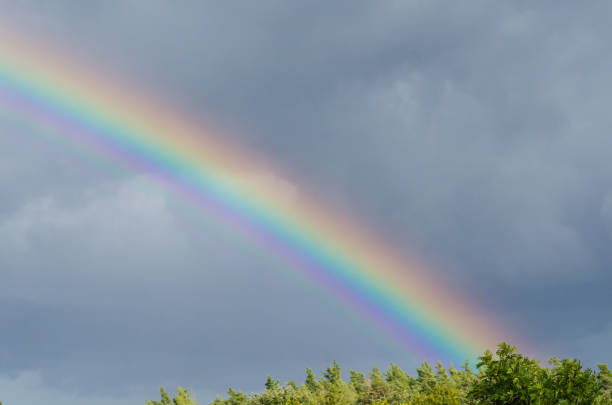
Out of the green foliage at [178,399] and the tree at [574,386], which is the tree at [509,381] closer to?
the tree at [574,386]

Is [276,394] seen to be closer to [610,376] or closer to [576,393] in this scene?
[576,393]

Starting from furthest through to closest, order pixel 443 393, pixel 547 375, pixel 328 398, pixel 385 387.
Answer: pixel 385 387
pixel 328 398
pixel 443 393
pixel 547 375

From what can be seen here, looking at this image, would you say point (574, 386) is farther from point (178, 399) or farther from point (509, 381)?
point (178, 399)

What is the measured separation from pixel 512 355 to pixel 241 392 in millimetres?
132665

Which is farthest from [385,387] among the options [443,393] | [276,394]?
[443,393]

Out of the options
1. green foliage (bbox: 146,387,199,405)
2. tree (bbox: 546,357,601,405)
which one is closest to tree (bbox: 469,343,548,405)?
tree (bbox: 546,357,601,405)

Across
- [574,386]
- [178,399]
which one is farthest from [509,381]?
[178,399]

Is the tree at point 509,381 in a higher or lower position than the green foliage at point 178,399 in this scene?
lower

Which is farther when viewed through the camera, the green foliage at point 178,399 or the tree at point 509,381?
the green foliage at point 178,399

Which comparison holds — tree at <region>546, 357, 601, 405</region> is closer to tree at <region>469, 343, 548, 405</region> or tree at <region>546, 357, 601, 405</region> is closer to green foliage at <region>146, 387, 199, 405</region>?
tree at <region>469, 343, 548, 405</region>

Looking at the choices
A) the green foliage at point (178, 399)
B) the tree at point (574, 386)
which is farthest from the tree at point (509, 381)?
the green foliage at point (178, 399)

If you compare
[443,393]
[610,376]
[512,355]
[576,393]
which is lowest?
[576,393]

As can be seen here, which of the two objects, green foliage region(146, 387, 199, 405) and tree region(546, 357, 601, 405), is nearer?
tree region(546, 357, 601, 405)

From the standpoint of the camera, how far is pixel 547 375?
38.8 metres
